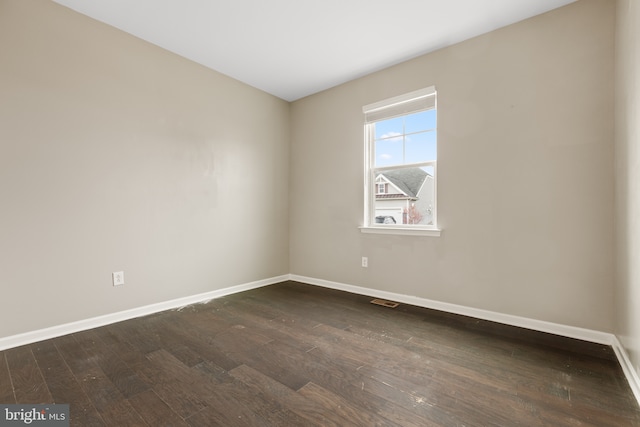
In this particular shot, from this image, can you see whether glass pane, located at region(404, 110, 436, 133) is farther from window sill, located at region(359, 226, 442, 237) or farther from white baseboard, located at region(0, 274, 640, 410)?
white baseboard, located at region(0, 274, 640, 410)

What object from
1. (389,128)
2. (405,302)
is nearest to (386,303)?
(405,302)

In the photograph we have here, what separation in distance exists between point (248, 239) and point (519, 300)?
9.76ft

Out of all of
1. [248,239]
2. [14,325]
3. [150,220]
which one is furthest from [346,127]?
[14,325]

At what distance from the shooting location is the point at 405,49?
2.98 meters

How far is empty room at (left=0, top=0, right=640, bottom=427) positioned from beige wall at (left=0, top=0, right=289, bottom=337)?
0.02 m

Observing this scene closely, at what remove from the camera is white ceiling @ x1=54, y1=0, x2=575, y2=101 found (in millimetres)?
2359

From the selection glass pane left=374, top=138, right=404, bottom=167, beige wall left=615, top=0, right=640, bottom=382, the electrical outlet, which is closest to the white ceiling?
beige wall left=615, top=0, right=640, bottom=382

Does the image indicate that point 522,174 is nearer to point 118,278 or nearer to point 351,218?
point 351,218

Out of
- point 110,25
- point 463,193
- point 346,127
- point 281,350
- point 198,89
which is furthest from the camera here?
point 346,127

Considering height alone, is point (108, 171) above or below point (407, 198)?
above

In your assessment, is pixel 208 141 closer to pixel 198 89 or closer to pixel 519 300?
pixel 198 89

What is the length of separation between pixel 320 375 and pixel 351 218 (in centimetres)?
216

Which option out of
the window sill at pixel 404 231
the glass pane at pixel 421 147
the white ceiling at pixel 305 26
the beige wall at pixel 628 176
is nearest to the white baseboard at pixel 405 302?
the beige wall at pixel 628 176

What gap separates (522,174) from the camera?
2514mm
